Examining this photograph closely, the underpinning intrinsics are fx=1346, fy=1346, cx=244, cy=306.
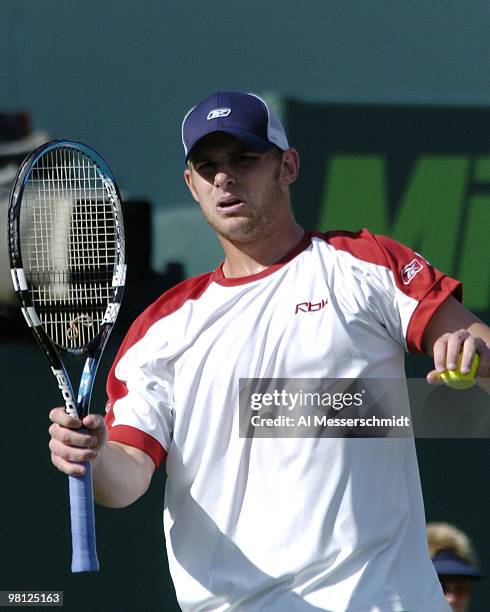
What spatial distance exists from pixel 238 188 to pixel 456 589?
177 cm

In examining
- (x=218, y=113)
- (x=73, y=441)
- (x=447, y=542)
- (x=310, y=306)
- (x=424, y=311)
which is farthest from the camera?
(x=447, y=542)

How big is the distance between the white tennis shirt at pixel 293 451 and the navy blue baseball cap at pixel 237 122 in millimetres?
258

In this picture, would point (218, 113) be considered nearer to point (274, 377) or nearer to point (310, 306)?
point (310, 306)

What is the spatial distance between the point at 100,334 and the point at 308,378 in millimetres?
482

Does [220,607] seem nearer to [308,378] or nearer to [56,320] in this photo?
[308,378]

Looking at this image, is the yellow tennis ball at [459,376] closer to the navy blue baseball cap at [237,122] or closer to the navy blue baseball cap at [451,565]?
the navy blue baseball cap at [237,122]

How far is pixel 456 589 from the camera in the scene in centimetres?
416

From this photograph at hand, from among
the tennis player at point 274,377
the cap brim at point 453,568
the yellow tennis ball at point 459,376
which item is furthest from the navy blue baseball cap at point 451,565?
the yellow tennis ball at point 459,376

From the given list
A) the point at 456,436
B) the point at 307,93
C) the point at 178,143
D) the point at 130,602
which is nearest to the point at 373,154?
the point at 307,93

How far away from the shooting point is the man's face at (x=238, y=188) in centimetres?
299

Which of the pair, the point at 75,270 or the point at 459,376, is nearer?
the point at 459,376

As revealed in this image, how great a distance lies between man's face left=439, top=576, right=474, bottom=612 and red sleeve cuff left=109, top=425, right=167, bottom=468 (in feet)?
4.83

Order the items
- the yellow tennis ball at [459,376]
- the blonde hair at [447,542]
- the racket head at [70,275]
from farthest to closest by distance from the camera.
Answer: the blonde hair at [447,542], the racket head at [70,275], the yellow tennis ball at [459,376]

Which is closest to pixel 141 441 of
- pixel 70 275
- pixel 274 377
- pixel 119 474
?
pixel 119 474
